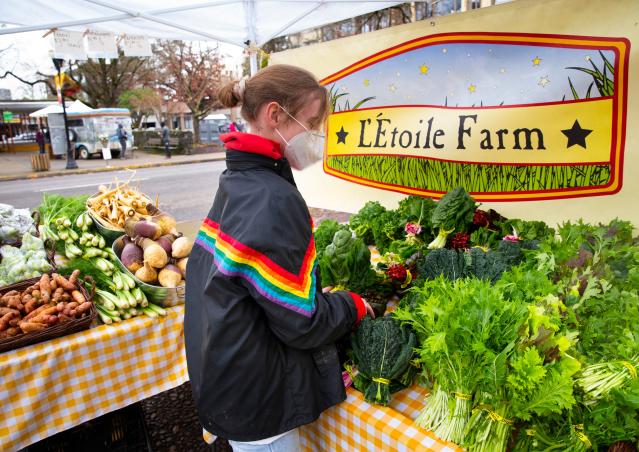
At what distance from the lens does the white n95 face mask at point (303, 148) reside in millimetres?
1425

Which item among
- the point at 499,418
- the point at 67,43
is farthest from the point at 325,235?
the point at 67,43

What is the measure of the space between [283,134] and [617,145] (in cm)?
246

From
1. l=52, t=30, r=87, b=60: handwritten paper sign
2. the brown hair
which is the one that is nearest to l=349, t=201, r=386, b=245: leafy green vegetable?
the brown hair

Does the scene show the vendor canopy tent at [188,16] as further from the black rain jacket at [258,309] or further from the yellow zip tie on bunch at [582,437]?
the yellow zip tie on bunch at [582,437]

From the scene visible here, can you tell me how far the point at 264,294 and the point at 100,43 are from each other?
4565mm

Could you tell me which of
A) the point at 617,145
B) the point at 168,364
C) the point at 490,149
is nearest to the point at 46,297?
the point at 168,364

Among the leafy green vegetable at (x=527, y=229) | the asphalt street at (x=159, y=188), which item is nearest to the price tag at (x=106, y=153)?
the asphalt street at (x=159, y=188)

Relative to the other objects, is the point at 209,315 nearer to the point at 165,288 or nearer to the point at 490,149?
the point at 165,288

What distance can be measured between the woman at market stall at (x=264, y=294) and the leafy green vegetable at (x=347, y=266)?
61cm

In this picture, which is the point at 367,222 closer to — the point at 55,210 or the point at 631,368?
the point at 631,368

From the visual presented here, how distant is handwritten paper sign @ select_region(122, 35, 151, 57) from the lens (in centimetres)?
455

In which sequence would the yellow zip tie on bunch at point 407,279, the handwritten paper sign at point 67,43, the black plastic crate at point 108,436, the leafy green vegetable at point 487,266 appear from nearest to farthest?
the leafy green vegetable at point 487,266
the yellow zip tie on bunch at point 407,279
the black plastic crate at point 108,436
the handwritten paper sign at point 67,43

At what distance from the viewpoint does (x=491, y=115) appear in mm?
3125

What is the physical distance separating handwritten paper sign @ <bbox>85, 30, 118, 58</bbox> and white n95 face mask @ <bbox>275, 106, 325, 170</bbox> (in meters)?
4.06
